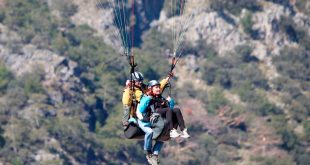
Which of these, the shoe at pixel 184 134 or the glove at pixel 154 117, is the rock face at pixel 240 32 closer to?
the glove at pixel 154 117

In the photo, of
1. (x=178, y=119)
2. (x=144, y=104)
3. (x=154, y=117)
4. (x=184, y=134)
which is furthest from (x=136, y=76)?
(x=184, y=134)

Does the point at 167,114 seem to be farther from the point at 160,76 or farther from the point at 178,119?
the point at 160,76

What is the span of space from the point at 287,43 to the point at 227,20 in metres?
6.54

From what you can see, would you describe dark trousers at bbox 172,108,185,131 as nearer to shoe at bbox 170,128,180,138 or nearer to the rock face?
shoe at bbox 170,128,180,138

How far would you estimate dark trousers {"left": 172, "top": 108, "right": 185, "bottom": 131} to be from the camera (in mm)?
32000

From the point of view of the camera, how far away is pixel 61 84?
102 meters

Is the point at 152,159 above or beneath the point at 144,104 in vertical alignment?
beneath

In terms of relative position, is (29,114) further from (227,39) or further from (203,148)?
(227,39)

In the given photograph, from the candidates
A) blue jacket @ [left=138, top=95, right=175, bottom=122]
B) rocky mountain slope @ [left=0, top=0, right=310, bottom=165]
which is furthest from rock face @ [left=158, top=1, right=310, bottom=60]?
blue jacket @ [left=138, top=95, right=175, bottom=122]

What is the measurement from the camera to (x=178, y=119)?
32062 millimetres

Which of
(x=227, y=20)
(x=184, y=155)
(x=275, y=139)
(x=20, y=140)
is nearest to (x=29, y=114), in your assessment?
(x=20, y=140)

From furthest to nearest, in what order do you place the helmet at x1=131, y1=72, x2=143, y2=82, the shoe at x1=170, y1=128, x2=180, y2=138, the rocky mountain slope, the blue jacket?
the rocky mountain slope, the helmet at x1=131, y1=72, x2=143, y2=82, the shoe at x1=170, y1=128, x2=180, y2=138, the blue jacket

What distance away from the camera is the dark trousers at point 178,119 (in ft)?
105

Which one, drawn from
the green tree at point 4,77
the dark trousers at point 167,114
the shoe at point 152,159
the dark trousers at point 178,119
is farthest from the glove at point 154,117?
the green tree at point 4,77
